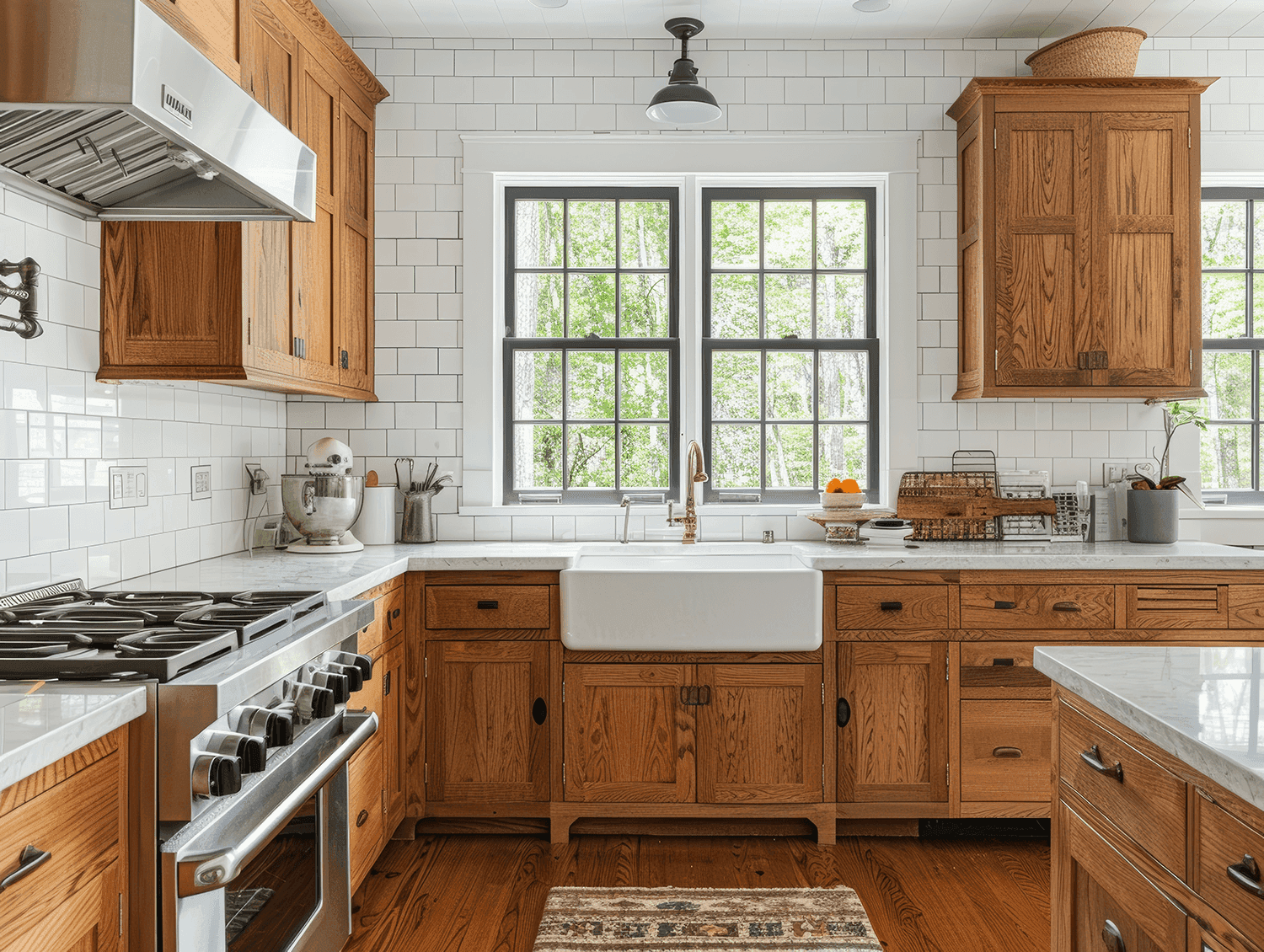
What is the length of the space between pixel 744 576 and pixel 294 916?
1.55 metres

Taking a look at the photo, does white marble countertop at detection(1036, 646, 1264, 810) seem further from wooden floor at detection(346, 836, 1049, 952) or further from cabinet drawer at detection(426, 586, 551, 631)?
cabinet drawer at detection(426, 586, 551, 631)

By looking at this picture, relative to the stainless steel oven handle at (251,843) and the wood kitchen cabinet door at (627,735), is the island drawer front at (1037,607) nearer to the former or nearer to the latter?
the wood kitchen cabinet door at (627,735)

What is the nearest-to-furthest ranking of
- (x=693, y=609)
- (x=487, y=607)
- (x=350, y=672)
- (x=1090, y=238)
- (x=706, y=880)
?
(x=350, y=672) → (x=706, y=880) → (x=693, y=609) → (x=487, y=607) → (x=1090, y=238)

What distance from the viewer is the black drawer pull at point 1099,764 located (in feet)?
3.96

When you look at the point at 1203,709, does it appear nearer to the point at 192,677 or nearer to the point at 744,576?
A: the point at 192,677

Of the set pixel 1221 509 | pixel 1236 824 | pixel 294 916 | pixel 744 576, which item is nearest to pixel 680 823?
pixel 744 576

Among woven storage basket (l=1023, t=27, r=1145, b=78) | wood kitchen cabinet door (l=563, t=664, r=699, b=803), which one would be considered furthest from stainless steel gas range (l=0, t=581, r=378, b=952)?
woven storage basket (l=1023, t=27, r=1145, b=78)

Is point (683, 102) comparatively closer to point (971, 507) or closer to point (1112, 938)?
point (971, 507)

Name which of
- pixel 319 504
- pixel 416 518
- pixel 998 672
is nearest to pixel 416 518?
pixel 416 518

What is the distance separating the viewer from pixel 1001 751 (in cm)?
284

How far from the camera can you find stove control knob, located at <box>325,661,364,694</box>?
1842mm

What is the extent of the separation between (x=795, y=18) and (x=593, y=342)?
145cm

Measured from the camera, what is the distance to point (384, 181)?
3.48 m

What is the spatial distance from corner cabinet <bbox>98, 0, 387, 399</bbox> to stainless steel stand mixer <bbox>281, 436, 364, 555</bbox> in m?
0.23
